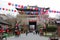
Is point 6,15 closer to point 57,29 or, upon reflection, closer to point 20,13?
point 20,13

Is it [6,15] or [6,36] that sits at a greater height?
[6,15]

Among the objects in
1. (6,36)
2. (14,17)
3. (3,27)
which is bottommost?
(6,36)

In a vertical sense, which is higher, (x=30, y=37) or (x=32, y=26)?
(x=32, y=26)

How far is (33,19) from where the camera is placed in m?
2.11

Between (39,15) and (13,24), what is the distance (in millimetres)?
417

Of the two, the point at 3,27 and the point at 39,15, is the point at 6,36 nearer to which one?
the point at 3,27

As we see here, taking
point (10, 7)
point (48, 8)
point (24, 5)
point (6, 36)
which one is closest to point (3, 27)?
point (6, 36)

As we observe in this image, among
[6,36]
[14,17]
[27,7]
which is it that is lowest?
[6,36]

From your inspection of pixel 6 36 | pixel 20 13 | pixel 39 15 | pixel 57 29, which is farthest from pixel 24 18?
pixel 57 29

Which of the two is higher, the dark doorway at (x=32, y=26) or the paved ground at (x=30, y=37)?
the dark doorway at (x=32, y=26)

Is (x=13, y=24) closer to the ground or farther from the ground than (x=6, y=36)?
farther from the ground

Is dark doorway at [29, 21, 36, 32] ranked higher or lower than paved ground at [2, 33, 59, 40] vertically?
higher

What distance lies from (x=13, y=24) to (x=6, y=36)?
0.21 meters

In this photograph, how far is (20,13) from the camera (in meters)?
2.12
